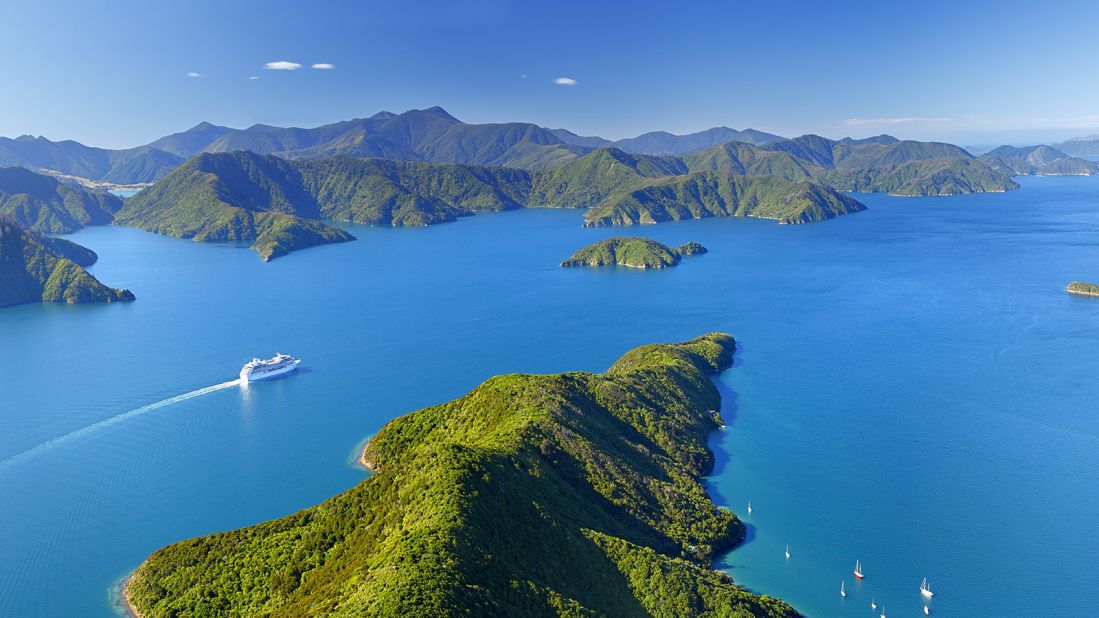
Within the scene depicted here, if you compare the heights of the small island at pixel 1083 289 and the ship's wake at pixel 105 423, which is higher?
the ship's wake at pixel 105 423

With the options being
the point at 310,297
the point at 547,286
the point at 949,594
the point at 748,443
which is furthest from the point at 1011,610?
the point at 310,297

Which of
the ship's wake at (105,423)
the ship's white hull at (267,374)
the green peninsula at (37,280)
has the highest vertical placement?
the green peninsula at (37,280)

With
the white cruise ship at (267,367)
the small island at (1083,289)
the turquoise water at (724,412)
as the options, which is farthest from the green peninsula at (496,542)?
the small island at (1083,289)

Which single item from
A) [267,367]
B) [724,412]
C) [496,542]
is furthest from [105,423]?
[724,412]

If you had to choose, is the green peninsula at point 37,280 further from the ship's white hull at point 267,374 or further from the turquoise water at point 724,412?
the ship's white hull at point 267,374

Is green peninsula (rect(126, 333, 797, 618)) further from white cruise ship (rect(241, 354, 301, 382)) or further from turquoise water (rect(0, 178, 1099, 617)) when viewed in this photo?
white cruise ship (rect(241, 354, 301, 382))

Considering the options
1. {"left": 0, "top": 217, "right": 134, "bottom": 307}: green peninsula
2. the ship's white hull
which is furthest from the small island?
{"left": 0, "top": 217, "right": 134, "bottom": 307}: green peninsula
